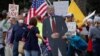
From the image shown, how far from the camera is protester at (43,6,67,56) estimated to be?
768 inches

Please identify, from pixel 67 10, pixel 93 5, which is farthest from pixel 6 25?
pixel 93 5

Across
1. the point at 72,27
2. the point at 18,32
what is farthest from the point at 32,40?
the point at 72,27

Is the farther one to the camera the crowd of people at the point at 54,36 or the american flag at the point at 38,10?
the american flag at the point at 38,10

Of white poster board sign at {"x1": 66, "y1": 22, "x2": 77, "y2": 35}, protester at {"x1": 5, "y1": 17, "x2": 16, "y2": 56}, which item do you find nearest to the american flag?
protester at {"x1": 5, "y1": 17, "x2": 16, "y2": 56}

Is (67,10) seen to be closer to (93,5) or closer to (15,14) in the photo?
(15,14)

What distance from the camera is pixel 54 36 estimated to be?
19609 mm

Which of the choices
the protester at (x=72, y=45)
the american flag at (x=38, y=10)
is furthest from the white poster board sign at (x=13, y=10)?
the protester at (x=72, y=45)

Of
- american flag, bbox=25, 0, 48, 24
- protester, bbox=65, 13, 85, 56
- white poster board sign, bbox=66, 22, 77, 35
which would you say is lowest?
protester, bbox=65, 13, 85, 56

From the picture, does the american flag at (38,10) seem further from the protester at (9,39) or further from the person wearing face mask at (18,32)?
the person wearing face mask at (18,32)

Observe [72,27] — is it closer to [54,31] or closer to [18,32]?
[54,31]

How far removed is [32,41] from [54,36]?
894 mm

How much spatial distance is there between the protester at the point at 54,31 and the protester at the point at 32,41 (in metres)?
0.34

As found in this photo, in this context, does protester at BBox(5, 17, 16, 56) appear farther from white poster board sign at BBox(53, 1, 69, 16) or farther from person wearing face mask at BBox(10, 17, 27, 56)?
white poster board sign at BBox(53, 1, 69, 16)

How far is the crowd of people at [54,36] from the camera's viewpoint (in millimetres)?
18688
